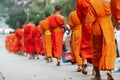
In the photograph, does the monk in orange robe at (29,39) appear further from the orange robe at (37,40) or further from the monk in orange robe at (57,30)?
the monk in orange robe at (57,30)

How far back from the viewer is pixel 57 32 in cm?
1825

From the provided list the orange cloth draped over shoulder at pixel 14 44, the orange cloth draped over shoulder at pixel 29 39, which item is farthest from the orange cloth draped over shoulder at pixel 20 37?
the orange cloth draped over shoulder at pixel 29 39

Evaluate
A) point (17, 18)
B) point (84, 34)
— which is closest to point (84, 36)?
point (84, 34)

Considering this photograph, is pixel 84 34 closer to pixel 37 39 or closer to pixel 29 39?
pixel 37 39

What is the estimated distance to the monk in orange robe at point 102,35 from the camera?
10789mm

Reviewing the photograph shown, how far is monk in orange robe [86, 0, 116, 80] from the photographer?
10.8 m

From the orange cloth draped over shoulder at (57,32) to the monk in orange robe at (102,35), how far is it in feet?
22.8

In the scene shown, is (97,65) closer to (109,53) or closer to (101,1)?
(109,53)

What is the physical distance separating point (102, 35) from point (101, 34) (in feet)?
0.11

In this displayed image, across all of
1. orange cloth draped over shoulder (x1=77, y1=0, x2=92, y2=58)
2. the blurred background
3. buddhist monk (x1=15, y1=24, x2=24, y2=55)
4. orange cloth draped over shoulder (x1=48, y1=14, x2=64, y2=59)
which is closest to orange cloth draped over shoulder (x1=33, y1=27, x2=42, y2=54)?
the blurred background

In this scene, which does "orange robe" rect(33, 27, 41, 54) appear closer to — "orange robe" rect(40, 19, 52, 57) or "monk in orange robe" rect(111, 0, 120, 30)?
"orange robe" rect(40, 19, 52, 57)

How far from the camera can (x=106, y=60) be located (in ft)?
35.3

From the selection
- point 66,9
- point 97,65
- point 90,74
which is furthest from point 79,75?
point 66,9

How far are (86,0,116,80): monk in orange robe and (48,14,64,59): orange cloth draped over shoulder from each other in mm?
6936
